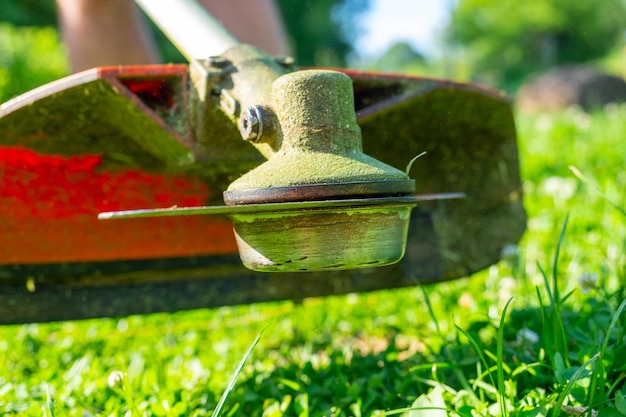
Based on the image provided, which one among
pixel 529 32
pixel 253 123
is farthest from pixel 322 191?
pixel 529 32

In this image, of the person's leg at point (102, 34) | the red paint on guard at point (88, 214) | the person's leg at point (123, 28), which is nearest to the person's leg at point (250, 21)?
the person's leg at point (123, 28)

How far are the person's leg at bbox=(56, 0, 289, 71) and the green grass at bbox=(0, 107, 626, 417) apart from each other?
34.0 inches

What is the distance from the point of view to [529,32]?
133ft

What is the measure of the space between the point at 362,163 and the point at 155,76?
44 cm

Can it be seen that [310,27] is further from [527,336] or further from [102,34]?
[527,336]

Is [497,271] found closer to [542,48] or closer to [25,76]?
[25,76]

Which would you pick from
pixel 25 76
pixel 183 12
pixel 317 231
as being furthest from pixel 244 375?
pixel 25 76

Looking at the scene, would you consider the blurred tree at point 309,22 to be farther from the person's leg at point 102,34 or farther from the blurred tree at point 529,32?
the blurred tree at point 529,32

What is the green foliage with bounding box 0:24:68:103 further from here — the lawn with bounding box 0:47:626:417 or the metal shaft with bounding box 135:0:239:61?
the metal shaft with bounding box 135:0:239:61

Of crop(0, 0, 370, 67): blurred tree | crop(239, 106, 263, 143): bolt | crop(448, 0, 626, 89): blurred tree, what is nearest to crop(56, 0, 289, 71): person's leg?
crop(239, 106, 263, 143): bolt

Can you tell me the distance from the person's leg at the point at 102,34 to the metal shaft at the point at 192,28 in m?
0.93

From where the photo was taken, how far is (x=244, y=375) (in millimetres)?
1438

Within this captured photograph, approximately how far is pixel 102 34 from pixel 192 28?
1103mm

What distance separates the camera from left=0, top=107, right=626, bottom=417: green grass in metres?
1.11
